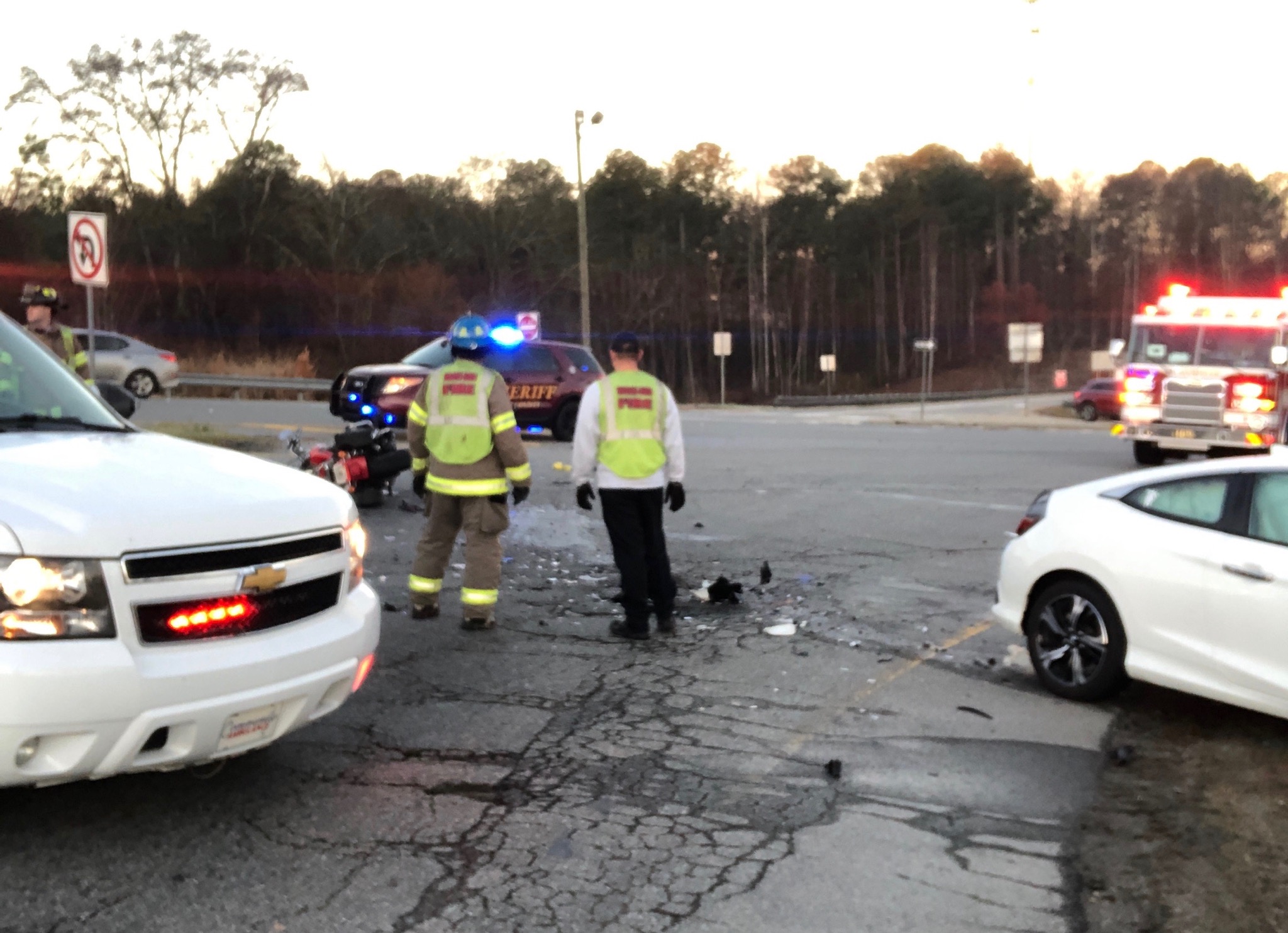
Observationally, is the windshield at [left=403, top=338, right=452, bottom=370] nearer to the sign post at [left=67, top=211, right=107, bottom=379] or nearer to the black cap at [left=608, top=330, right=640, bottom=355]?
the sign post at [left=67, top=211, right=107, bottom=379]

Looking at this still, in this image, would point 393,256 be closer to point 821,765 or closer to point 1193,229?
point 821,765

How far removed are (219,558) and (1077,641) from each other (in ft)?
14.0

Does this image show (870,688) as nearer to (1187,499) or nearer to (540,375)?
(1187,499)

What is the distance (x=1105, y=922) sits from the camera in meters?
4.01

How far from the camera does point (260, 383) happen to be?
34.2 metres

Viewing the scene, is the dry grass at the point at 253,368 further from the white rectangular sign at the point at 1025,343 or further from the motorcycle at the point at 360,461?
the motorcycle at the point at 360,461

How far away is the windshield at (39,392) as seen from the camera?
509 centimetres


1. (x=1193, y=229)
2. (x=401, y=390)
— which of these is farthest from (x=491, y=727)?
(x=1193, y=229)

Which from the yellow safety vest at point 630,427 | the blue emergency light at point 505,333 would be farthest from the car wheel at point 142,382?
the yellow safety vest at point 630,427

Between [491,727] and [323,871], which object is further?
[491,727]

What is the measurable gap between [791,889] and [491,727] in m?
2.05

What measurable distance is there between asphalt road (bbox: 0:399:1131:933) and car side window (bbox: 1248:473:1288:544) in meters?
1.17

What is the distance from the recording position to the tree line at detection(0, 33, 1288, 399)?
164 feet

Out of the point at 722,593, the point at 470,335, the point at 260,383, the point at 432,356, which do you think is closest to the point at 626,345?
the point at 470,335
